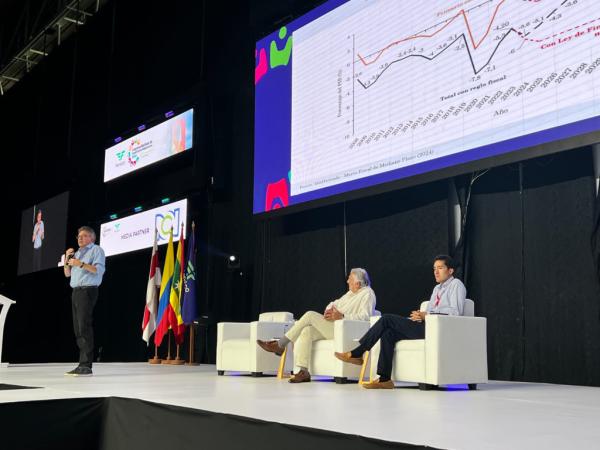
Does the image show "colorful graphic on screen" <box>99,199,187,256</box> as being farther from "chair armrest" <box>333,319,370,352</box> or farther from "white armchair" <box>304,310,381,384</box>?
"chair armrest" <box>333,319,370,352</box>

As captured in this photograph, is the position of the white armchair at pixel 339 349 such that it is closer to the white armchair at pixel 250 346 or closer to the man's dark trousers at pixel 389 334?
the man's dark trousers at pixel 389 334

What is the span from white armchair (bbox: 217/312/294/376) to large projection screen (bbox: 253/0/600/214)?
1209 mm

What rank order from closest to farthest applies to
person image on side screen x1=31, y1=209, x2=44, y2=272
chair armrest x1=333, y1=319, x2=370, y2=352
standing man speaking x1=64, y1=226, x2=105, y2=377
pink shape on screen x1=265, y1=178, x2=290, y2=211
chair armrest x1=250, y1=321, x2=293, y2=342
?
chair armrest x1=333, y1=319, x2=370, y2=352, standing man speaking x1=64, y1=226, x2=105, y2=377, chair armrest x1=250, y1=321, x2=293, y2=342, pink shape on screen x1=265, y1=178, x2=290, y2=211, person image on side screen x1=31, y1=209, x2=44, y2=272

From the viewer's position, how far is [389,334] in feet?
13.7

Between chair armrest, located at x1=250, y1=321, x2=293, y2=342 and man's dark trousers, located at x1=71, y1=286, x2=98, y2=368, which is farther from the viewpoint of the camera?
chair armrest, located at x1=250, y1=321, x2=293, y2=342

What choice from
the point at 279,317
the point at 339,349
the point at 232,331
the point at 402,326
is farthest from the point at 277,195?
the point at 402,326

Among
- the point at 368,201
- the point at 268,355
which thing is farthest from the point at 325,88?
the point at 268,355

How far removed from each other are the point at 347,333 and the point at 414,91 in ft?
6.15

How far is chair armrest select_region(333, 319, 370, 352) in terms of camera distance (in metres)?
4.49

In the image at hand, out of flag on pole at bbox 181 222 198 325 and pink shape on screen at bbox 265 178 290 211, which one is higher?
pink shape on screen at bbox 265 178 290 211

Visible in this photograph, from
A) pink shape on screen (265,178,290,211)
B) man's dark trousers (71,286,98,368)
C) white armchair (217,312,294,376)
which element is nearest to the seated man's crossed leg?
white armchair (217,312,294,376)

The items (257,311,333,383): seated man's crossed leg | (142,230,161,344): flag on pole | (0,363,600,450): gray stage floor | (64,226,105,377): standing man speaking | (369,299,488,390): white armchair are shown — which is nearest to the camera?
(0,363,600,450): gray stage floor

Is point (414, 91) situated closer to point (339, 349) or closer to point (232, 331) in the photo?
point (339, 349)

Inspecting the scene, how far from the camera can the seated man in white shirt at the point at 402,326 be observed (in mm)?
4125
